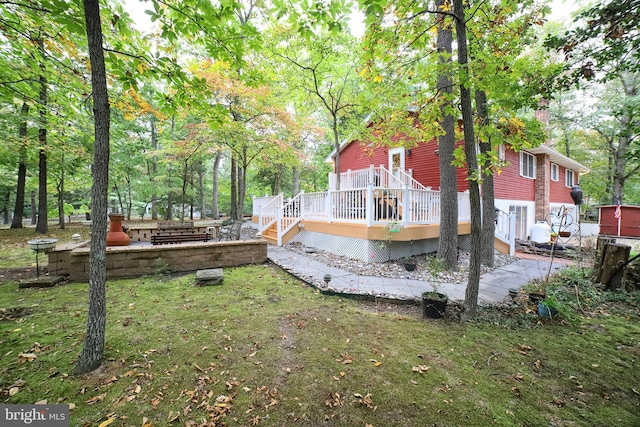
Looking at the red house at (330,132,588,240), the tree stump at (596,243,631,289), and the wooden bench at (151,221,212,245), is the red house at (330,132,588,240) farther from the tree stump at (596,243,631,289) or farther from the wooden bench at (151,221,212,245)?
the wooden bench at (151,221,212,245)

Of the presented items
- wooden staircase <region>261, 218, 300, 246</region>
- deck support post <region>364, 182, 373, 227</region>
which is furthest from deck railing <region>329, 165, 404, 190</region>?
deck support post <region>364, 182, 373, 227</region>

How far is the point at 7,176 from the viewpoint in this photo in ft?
52.2

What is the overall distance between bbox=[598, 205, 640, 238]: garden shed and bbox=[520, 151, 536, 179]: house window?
170 inches

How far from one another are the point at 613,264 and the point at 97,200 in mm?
8571

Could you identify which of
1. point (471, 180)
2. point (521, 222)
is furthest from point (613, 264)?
point (521, 222)

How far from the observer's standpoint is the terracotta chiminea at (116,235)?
6113 millimetres

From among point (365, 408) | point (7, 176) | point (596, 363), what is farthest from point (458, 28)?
point (7, 176)

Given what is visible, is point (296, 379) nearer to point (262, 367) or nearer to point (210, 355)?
point (262, 367)

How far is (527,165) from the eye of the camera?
13.2 meters

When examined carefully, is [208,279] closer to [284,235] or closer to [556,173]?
[284,235]

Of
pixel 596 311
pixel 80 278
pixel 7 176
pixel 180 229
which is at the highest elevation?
pixel 7 176

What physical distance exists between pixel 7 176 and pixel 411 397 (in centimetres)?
2525

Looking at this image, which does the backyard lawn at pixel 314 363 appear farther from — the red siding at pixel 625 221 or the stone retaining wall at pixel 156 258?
the red siding at pixel 625 221

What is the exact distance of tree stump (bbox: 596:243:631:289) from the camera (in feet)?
16.3
